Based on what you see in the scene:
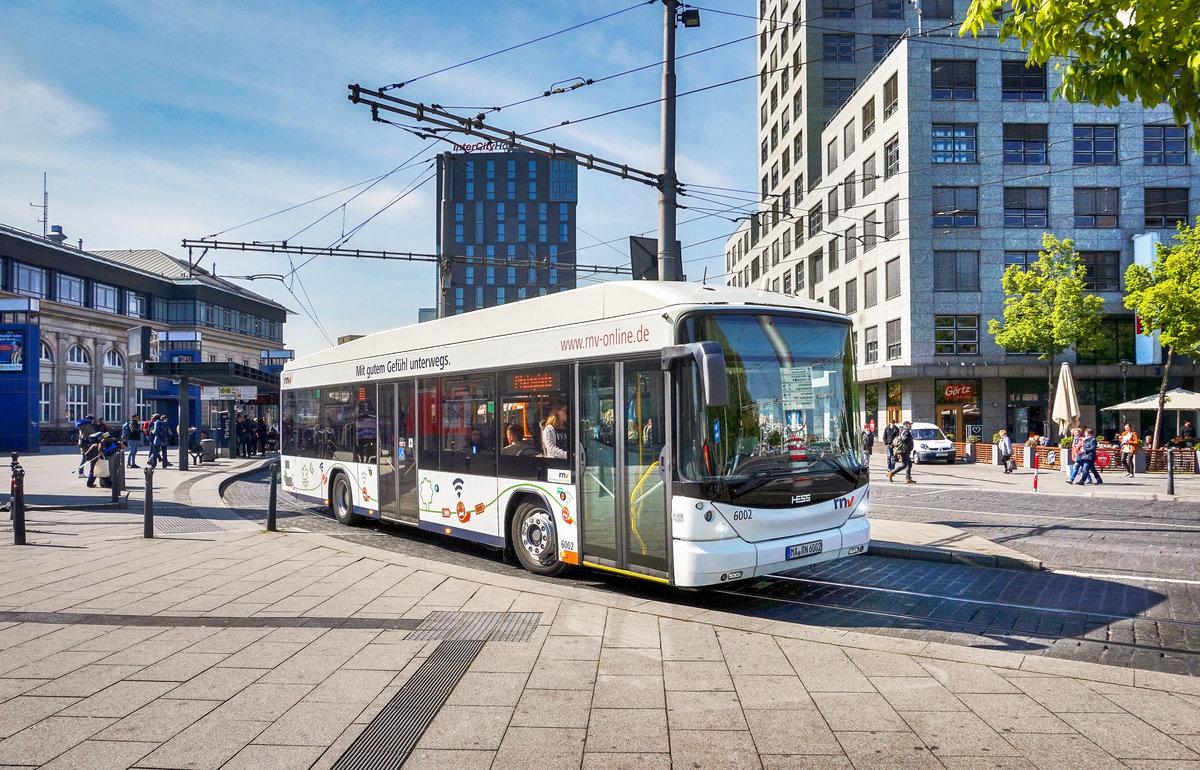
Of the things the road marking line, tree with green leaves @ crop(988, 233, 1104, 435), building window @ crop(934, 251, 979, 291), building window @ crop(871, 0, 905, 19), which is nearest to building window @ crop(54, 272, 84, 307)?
building window @ crop(934, 251, 979, 291)

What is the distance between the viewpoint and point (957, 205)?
37531 mm

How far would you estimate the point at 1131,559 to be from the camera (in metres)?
9.73

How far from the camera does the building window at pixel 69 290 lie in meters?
51.6

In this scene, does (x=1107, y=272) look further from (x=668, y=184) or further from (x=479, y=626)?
(x=479, y=626)

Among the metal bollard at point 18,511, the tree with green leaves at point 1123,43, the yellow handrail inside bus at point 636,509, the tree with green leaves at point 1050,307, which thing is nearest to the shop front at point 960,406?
the tree with green leaves at point 1050,307

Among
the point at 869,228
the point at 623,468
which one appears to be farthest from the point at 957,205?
the point at 623,468

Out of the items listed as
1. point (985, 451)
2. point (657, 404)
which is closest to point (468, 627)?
point (657, 404)

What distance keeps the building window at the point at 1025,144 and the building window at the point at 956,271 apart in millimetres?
4895

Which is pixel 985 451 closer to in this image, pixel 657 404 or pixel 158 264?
pixel 657 404

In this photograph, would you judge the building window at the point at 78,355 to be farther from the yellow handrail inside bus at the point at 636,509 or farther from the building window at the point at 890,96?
the yellow handrail inside bus at the point at 636,509

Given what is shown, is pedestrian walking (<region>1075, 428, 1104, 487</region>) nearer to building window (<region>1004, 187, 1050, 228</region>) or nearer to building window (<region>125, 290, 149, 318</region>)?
building window (<region>1004, 187, 1050, 228</region>)

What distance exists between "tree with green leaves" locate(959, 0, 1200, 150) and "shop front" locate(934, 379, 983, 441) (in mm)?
34308

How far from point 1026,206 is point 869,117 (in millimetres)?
8747

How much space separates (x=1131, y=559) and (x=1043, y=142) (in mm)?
34053
